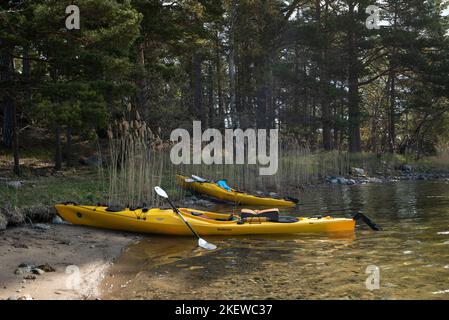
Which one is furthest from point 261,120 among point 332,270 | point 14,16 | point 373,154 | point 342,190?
point 332,270

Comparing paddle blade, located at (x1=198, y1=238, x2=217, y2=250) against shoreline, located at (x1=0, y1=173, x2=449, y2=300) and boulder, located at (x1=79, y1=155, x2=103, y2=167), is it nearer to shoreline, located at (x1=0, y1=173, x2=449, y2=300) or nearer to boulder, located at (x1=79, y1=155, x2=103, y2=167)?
shoreline, located at (x1=0, y1=173, x2=449, y2=300)

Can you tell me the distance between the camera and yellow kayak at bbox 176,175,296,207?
10688 mm

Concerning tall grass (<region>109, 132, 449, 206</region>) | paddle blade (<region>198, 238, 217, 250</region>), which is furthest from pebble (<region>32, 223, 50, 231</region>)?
paddle blade (<region>198, 238, 217, 250</region>)

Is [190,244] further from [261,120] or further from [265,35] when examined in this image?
[265,35]

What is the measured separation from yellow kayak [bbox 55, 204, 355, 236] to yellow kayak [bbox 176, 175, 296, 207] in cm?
328

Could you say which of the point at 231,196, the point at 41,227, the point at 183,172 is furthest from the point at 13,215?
the point at 183,172

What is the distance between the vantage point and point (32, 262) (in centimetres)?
509

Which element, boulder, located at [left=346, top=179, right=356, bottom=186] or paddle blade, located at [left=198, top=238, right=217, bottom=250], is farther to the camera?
boulder, located at [left=346, top=179, right=356, bottom=186]

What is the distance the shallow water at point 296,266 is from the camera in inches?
175

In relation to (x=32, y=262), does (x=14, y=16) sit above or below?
above

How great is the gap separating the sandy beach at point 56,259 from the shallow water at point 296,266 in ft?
0.74

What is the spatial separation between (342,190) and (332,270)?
962 cm

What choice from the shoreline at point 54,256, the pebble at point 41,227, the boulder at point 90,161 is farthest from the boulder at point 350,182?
the pebble at point 41,227
